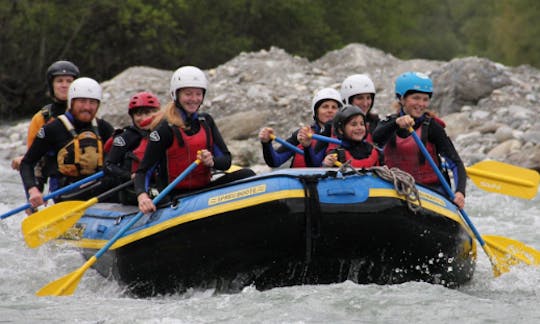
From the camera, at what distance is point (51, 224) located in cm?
725

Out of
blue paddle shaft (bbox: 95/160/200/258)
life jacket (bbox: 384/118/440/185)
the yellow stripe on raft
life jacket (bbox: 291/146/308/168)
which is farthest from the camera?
life jacket (bbox: 291/146/308/168)

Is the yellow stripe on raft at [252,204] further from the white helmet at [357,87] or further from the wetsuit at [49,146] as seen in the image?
the white helmet at [357,87]

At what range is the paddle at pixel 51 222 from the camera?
7.25 meters

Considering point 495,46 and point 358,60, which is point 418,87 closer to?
point 358,60

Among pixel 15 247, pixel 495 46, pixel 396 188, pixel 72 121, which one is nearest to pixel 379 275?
pixel 396 188

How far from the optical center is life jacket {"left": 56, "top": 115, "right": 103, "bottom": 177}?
816cm

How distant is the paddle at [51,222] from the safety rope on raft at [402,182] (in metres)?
2.05

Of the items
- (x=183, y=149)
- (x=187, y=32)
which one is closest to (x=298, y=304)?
(x=183, y=149)

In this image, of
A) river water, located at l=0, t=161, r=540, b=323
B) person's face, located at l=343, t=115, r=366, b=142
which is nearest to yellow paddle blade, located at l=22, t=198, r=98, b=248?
river water, located at l=0, t=161, r=540, b=323

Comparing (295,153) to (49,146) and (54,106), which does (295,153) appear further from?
(54,106)

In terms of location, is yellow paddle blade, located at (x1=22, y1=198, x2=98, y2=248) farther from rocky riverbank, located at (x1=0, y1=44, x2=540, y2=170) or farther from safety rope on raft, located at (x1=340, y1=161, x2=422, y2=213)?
rocky riverbank, located at (x1=0, y1=44, x2=540, y2=170)

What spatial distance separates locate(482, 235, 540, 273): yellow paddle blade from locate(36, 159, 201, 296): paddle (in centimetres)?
236

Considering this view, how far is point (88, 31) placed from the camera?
92.8 ft

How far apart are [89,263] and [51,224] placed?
0.68m
